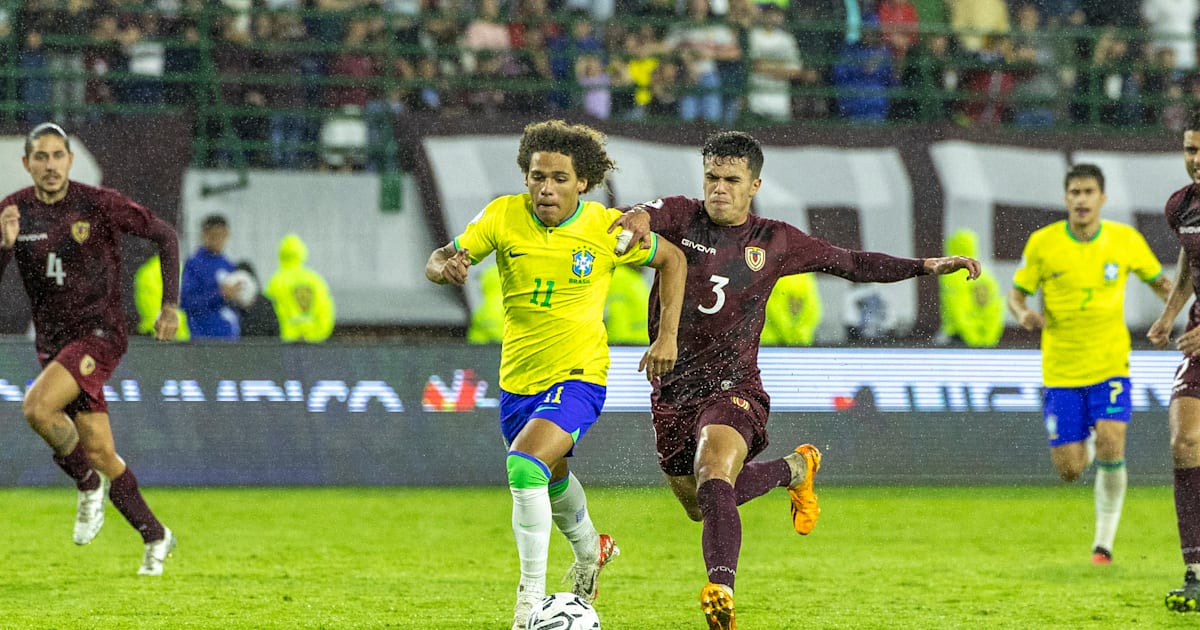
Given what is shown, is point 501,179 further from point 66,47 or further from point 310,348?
point 66,47

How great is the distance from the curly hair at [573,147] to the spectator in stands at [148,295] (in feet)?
25.9

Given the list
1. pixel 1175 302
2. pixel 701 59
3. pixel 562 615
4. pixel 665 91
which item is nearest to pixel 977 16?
pixel 701 59

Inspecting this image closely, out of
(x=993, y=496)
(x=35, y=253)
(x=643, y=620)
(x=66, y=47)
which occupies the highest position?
(x=66, y=47)

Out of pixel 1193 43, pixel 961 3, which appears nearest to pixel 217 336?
pixel 961 3

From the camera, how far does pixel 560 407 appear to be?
21.9ft

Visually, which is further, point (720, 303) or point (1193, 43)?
point (1193, 43)

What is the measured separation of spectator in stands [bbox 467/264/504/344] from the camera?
14.7 meters

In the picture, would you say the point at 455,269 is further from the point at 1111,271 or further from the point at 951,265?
the point at 1111,271

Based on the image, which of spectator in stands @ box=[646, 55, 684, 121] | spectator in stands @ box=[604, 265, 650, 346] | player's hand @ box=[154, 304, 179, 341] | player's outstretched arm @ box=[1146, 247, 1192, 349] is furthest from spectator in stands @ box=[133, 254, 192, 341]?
player's outstretched arm @ box=[1146, 247, 1192, 349]

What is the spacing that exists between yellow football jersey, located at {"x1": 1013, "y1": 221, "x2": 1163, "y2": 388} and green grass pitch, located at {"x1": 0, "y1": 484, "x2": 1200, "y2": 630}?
118 centimetres

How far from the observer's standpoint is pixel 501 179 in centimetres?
1547

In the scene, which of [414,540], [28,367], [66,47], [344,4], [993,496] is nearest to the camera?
[414,540]

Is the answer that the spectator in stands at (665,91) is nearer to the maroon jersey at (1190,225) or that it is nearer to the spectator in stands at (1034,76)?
the spectator in stands at (1034,76)

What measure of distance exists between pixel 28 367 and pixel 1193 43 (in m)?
13.2
